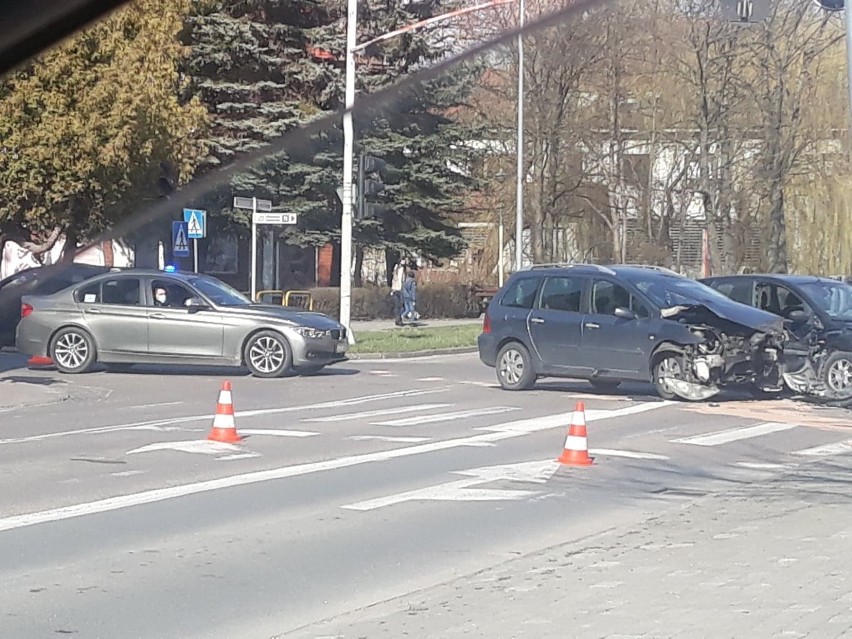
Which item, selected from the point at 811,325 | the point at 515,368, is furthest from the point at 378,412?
the point at 811,325

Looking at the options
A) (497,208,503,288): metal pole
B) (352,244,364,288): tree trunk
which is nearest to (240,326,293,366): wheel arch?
(352,244,364,288): tree trunk

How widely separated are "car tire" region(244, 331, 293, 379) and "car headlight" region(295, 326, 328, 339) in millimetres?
262

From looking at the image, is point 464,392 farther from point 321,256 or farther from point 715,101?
point 321,256

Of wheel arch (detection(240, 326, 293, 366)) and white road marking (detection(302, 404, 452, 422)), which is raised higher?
wheel arch (detection(240, 326, 293, 366))

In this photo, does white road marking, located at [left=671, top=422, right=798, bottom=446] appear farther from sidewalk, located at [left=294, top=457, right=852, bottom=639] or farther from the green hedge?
the green hedge

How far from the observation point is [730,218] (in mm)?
42594

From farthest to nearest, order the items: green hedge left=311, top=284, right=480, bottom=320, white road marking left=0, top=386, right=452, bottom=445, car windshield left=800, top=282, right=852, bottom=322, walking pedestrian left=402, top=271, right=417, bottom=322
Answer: green hedge left=311, top=284, right=480, bottom=320 → walking pedestrian left=402, top=271, right=417, bottom=322 → car windshield left=800, top=282, right=852, bottom=322 → white road marking left=0, top=386, right=452, bottom=445

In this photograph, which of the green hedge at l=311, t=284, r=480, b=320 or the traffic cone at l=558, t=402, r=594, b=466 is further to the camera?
the green hedge at l=311, t=284, r=480, b=320

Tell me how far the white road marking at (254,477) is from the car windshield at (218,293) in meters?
7.17

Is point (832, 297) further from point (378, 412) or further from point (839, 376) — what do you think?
point (378, 412)

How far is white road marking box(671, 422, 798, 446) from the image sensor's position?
528 inches

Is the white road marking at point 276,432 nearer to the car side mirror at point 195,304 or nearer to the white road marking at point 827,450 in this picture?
the white road marking at point 827,450

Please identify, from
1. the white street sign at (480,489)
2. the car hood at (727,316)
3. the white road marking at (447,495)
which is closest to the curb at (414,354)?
the car hood at (727,316)

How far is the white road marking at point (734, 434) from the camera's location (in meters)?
13.4
